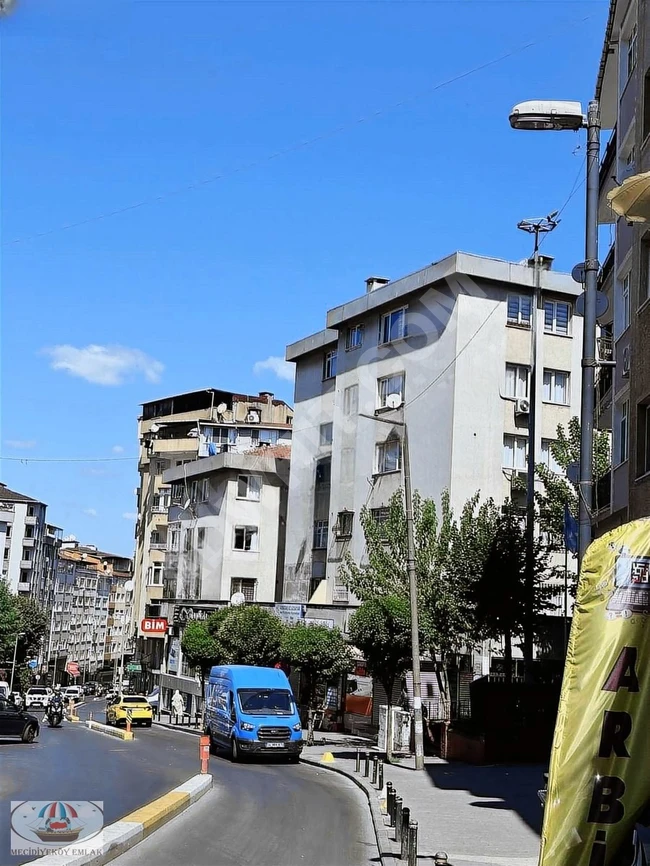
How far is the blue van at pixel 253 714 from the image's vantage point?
2797cm

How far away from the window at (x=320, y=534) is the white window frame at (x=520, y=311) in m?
13.4

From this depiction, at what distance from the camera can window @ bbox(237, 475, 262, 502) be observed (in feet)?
191

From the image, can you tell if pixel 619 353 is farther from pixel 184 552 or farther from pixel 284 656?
pixel 184 552

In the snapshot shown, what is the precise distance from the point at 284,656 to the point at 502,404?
42.2 feet

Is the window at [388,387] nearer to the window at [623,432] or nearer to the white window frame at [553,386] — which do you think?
the white window frame at [553,386]

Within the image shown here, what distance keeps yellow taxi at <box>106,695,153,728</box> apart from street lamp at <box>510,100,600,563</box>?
36536 millimetres

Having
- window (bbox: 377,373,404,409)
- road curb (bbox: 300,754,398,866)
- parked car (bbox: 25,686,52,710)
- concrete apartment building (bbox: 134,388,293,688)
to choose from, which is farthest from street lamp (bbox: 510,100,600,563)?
parked car (bbox: 25,686,52,710)

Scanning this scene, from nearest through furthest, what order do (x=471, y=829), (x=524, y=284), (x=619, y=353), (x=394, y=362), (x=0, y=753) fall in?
(x=471, y=829), (x=619, y=353), (x=0, y=753), (x=524, y=284), (x=394, y=362)

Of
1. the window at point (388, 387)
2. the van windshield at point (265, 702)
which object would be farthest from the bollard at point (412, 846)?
the window at point (388, 387)

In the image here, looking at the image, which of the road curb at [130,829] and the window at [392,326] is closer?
the road curb at [130,829]

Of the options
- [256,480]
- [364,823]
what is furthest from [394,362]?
[364,823]

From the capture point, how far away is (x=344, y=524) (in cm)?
4612

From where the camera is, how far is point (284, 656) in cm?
3953

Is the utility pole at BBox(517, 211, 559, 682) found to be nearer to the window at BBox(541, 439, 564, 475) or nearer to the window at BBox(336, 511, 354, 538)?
the window at BBox(541, 439, 564, 475)
